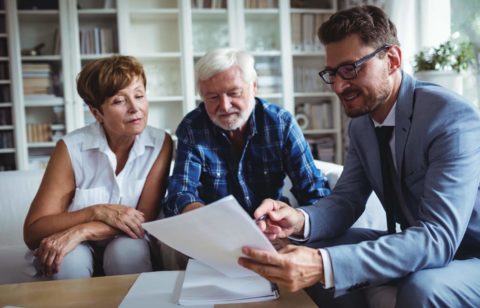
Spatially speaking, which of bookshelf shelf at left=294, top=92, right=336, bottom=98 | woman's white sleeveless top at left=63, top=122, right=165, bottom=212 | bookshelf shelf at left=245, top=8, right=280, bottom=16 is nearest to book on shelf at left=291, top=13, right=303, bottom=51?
bookshelf shelf at left=245, top=8, right=280, bottom=16

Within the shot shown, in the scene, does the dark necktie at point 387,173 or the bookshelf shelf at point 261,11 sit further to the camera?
the bookshelf shelf at point 261,11

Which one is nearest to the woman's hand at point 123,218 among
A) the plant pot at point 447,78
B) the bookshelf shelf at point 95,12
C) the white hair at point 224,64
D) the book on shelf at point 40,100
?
the white hair at point 224,64

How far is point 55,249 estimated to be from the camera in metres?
1.37

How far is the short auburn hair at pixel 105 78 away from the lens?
1590 mm

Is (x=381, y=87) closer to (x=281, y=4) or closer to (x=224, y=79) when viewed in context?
(x=224, y=79)

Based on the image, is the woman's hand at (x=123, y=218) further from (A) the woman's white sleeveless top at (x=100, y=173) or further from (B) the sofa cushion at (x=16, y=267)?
(B) the sofa cushion at (x=16, y=267)

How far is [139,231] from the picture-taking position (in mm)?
1477

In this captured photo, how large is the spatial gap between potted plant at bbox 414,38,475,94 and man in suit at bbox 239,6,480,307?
131 cm

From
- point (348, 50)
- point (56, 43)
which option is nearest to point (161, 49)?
point (56, 43)

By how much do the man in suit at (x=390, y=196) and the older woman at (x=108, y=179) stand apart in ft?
1.90

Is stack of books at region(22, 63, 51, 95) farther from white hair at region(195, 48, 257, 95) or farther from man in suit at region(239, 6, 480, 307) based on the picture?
man in suit at region(239, 6, 480, 307)

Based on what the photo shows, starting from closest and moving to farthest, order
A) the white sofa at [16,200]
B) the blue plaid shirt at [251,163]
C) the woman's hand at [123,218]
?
the woman's hand at [123,218] < the blue plaid shirt at [251,163] < the white sofa at [16,200]

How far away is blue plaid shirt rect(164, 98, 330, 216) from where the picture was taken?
1581 millimetres

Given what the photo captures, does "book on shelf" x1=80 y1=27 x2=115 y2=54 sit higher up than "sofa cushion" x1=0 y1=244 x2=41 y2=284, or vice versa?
"book on shelf" x1=80 y1=27 x2=115 y2=54
